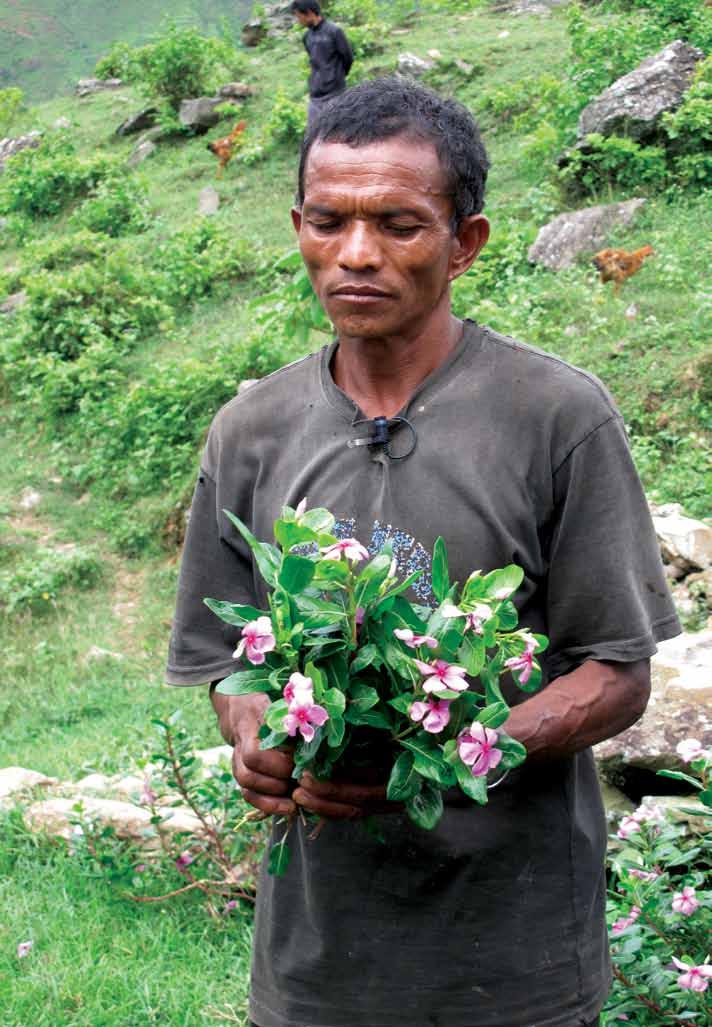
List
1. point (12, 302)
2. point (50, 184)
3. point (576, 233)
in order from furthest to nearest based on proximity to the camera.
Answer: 1. point (50, 184)
2. point (12, 302)
3. point (576, 233)

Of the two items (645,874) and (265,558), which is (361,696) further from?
(645,874)

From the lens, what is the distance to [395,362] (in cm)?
184

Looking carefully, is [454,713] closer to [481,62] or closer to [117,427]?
[117,427]

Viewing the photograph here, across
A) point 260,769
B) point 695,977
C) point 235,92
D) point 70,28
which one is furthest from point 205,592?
point 70,28

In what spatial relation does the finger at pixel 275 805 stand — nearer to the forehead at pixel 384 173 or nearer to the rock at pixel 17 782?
the forehead at pixel 384 173

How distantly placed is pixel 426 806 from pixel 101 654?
15.5ft

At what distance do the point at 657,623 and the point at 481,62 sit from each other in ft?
40.7

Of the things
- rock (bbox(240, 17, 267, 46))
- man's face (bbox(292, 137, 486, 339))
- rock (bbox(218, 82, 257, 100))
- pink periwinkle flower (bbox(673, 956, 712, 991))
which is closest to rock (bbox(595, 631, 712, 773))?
pink periwinkle flower (bbox(673, 956, 712, 991))

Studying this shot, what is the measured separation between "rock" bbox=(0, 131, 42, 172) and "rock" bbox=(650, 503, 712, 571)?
12.6 metres

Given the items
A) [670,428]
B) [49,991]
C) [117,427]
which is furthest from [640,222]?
[49,991]

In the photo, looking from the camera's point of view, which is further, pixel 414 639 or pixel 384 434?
pixel 384 434

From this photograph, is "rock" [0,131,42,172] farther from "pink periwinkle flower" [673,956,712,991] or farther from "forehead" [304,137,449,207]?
"pink periwinkle flower" [673,956,712,991]

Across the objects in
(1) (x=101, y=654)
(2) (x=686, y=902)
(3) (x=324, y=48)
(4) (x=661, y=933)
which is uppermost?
(2) (x=686, y=902)

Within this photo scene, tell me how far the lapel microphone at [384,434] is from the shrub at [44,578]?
16.9 feet
